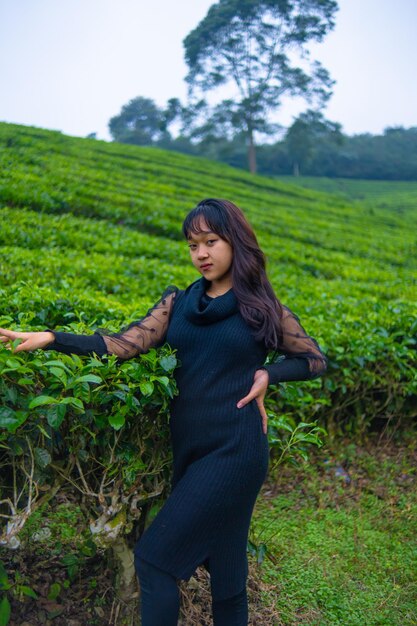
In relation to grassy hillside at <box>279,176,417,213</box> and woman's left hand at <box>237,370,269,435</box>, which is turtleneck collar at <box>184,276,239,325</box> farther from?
grassy hillside at <box>279,176,417,213</box>

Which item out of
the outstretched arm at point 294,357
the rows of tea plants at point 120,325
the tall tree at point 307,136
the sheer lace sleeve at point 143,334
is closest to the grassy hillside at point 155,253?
the rows of tea plants at point 120,325

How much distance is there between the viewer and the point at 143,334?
2111 millimetres

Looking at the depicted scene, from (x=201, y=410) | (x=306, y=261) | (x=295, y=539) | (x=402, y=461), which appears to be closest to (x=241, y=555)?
(x=201, y=410)

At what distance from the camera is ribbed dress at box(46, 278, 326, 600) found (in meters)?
1.81

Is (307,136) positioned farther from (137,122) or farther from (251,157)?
(137,122)

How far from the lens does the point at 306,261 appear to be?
945 centimetres

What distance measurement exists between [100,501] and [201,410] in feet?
1.59

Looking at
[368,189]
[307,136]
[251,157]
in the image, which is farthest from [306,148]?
[251,157]

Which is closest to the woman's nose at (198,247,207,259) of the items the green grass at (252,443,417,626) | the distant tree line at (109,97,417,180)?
the green grass at (252,443,417,626)

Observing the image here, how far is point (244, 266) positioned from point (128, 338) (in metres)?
0.47

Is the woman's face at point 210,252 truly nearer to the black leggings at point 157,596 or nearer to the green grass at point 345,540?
the black leggings at point 157,596

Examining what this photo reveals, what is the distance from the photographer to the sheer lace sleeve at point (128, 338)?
197 cm

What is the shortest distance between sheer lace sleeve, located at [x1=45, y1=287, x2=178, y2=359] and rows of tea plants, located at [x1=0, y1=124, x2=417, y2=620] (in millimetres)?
46

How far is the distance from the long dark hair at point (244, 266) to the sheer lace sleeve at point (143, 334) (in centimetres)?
27
